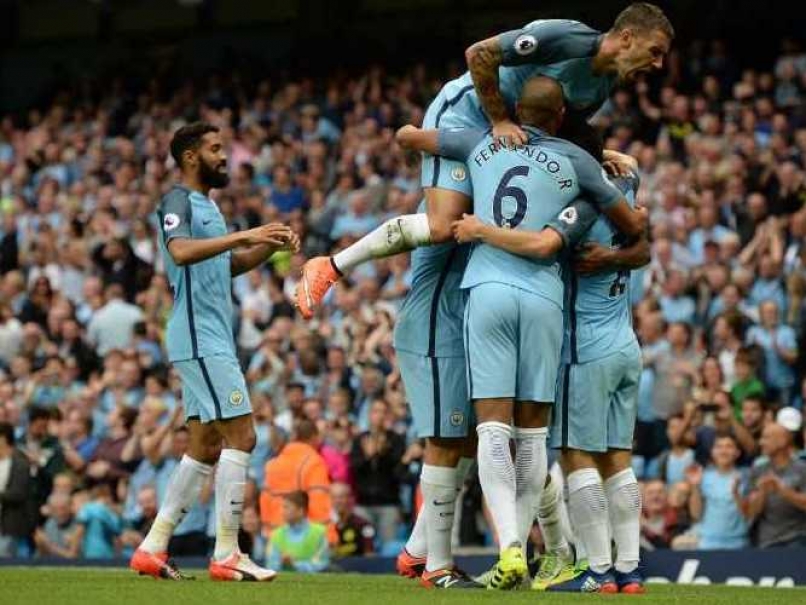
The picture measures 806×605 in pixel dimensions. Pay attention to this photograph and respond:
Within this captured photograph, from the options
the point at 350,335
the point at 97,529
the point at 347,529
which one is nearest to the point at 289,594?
the point at 347,529

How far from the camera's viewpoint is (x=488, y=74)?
9883 mm

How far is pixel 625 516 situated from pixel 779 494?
15.4ft

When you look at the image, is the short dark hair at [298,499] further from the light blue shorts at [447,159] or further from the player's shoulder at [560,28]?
the player's shoulder at [560,28]

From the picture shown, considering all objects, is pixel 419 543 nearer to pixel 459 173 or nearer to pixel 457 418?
pixel 457 418

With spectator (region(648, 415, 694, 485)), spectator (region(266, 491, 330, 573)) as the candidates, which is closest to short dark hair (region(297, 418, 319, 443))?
spectator (region(266, 491, 330, 573))

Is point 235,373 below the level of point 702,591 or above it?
above

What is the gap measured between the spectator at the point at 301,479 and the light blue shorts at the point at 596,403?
5.92m

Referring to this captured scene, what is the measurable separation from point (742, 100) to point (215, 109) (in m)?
9.10

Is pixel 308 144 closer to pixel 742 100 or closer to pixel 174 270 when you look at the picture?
pixel 742 100

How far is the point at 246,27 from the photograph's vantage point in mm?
30359

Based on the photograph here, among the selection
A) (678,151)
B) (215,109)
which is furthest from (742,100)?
(215,109)

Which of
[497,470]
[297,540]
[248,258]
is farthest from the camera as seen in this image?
[297,540]

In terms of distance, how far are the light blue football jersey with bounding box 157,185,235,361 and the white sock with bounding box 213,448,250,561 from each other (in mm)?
608

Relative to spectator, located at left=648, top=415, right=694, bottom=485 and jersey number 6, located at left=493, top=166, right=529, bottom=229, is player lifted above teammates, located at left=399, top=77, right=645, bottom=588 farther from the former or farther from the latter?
spectator, located at left=648, top=415, right=694, bottom=485
